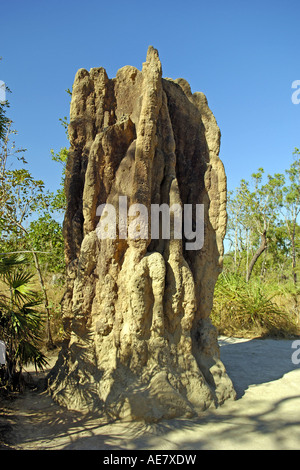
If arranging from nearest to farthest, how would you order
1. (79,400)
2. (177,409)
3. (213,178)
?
(177,409), (79,400), (213,178)

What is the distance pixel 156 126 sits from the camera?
4754 mm

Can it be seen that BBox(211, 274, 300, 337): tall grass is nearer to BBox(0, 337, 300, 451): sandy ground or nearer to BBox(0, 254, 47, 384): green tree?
BBox(0, 337, 300, 451): sandy ground

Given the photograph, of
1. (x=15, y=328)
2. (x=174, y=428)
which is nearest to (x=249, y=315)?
(x=174, y=428)

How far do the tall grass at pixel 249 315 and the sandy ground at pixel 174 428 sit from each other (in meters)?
4.27

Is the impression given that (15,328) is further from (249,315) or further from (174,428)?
(249,315)

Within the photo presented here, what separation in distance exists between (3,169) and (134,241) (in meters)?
6.34

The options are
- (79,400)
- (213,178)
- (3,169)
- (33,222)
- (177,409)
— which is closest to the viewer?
(177,409)

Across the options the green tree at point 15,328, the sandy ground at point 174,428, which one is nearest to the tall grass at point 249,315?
the sandy ground at point 174,428

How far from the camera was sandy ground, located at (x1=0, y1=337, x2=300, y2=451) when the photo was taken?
11.3ft

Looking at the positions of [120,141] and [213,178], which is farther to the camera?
[213,178]

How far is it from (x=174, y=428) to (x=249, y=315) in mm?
6329

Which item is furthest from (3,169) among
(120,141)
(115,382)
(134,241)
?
(115,382)
